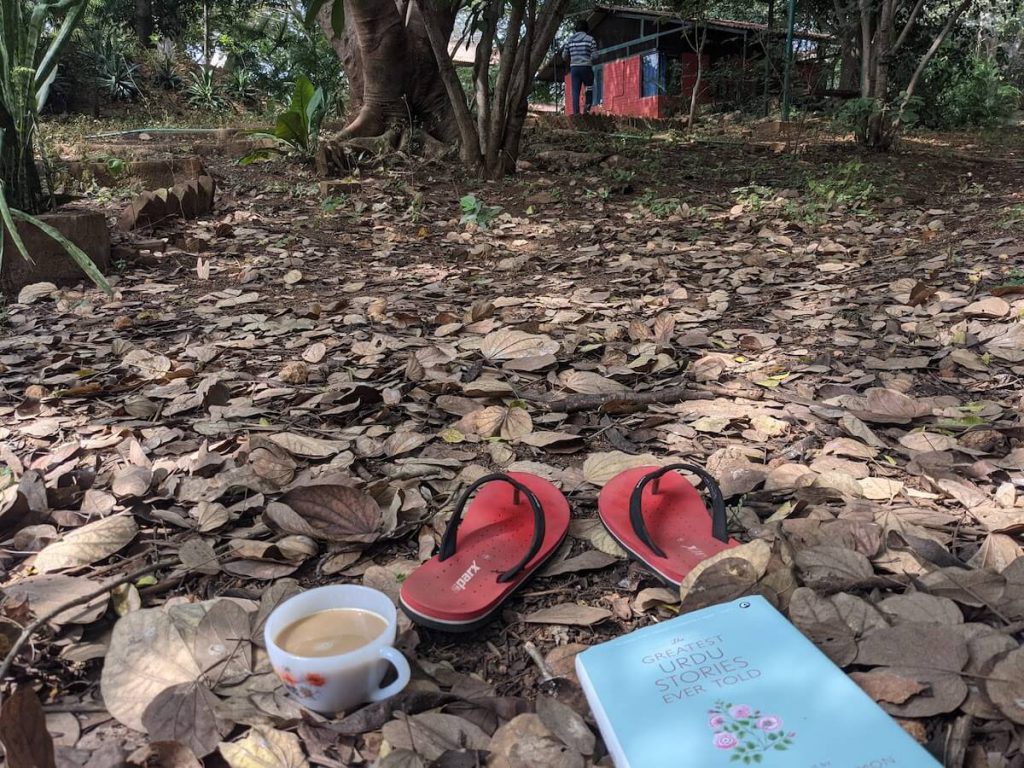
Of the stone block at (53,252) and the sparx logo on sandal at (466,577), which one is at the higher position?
the stone block at (53,252)

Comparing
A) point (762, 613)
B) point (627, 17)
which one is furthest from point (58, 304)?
point (627, 17)

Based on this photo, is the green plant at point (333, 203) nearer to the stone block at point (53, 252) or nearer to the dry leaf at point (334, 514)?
the stone block at point (53, 252)

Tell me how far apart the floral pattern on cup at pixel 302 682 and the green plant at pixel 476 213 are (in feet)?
9.35

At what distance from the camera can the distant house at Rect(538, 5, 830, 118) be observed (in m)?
10.7

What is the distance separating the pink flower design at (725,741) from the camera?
27.0 inches

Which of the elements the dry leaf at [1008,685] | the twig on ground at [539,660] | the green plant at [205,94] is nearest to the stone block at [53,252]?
the twig on ground at [539,660]

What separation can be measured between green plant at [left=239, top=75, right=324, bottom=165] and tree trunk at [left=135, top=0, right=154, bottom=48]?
9.92m

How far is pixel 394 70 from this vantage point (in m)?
5.09

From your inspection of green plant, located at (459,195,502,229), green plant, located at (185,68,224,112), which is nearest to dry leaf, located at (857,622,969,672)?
green plant, located at (459,195,502,229)

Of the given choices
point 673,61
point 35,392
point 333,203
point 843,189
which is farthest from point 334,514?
point 673,61

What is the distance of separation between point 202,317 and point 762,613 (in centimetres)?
195

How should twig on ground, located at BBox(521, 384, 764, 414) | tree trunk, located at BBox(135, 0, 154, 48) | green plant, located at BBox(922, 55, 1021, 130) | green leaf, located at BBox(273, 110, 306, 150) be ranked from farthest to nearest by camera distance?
tree trunk, located at BBox(135, 0, 154, 48), green plant, located at BBox(922, 55, 1021, 130), green leaf, located at BBox(273, 110, 306, 150), twig on ground, located at BBox(521, 384, 764, 414)

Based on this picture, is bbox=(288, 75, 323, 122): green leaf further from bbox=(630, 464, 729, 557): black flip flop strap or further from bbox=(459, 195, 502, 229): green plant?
bbox=(630, 464, 729, 557): black flip flop strap

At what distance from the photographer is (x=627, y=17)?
39.5 ft
